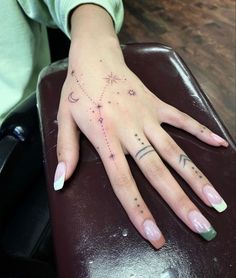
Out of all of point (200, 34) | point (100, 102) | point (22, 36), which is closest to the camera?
point (100, 102)

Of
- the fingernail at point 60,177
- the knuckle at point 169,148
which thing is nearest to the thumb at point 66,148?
the fingernail at point 60,177

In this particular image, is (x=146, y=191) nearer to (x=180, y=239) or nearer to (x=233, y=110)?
(x=180, y=239)

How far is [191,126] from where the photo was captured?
473mm

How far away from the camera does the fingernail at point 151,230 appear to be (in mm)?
379

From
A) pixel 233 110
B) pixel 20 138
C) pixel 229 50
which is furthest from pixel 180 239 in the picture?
pixel 229 50

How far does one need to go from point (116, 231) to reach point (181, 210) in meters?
0.08

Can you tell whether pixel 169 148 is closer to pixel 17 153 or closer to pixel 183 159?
pixel 183 159

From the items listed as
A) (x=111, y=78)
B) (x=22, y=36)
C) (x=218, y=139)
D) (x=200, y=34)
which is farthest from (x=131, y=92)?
(x=200, y=34)

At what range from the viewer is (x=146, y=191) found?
427mm

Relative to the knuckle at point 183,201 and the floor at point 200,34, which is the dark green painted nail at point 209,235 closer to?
the knuckle at point 183,201

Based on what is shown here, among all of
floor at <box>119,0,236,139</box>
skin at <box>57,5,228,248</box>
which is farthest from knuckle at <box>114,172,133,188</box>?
floor at <box>119,0,236,139</box>

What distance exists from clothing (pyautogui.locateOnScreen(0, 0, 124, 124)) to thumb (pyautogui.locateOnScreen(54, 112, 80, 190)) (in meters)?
0.22

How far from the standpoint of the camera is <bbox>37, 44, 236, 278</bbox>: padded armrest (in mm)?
369

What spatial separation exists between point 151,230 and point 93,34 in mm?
325
